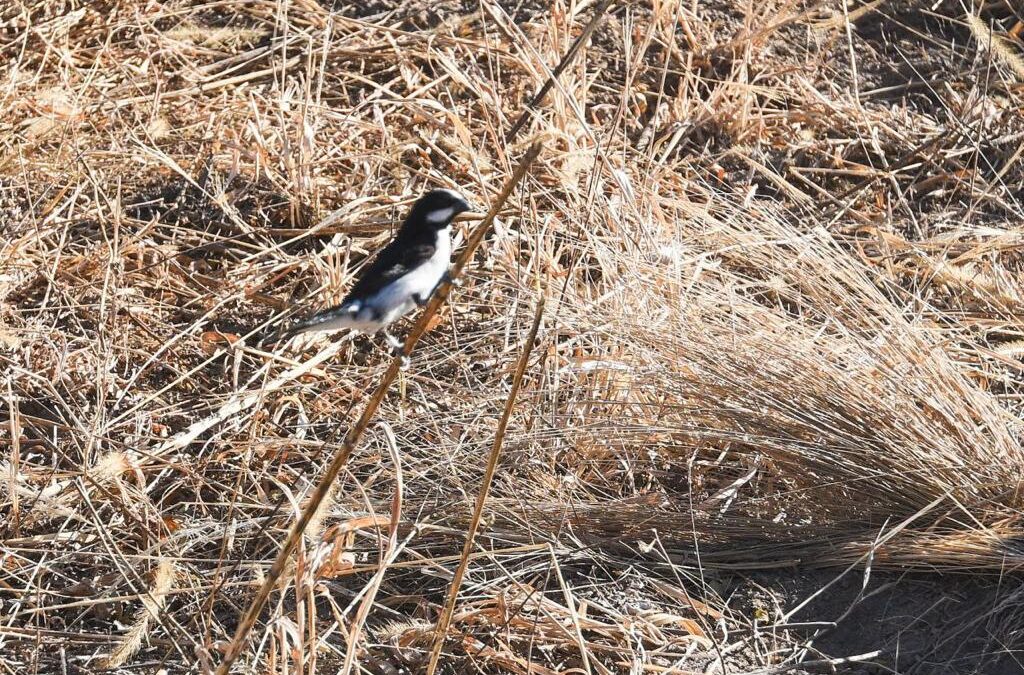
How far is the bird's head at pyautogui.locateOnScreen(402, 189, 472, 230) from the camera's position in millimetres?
2004

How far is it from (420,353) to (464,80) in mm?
969

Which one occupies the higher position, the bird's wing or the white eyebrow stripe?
the white eyebrow stripe

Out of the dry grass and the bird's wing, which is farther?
the dry grass

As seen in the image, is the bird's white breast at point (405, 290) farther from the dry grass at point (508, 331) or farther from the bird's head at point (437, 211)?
the dry grass at point (508, 331)

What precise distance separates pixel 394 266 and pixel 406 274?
5cm

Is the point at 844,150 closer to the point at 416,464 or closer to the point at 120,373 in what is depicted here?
the point at 416,464

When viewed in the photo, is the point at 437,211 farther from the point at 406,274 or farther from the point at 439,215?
the point at 406,274

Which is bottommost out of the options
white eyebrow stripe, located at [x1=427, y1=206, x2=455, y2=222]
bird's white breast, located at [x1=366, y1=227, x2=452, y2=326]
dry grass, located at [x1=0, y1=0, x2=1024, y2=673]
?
dry grass, located at [x1=0, y1=0, x2=1024, y2=673]

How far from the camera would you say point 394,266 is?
196cm

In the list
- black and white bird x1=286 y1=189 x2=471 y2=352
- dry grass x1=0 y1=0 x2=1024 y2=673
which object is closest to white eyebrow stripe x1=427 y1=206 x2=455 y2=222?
black and white bird x1=286 y1=189 x2=471 y2=352

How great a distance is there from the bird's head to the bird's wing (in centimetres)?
4

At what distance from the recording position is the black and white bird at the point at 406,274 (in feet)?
6.27

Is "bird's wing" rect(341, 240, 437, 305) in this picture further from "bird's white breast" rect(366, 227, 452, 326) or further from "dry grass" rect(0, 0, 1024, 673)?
"dry grass" rect(0, 0, 1024, 673)

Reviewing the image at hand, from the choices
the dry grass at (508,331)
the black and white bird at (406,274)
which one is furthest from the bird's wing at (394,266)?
the dry grass at (508,331)
